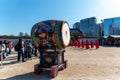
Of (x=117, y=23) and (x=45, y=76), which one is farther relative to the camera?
(x=117, y=23)

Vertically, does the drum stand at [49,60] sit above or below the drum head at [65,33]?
below

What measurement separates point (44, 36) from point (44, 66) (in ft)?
5.21

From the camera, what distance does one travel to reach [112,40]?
4562cm

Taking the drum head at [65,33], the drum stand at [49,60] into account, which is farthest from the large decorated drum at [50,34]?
the drum stand at [49,60]

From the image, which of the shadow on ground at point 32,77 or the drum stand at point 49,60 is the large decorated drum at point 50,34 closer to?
the drum stand at point 49,60

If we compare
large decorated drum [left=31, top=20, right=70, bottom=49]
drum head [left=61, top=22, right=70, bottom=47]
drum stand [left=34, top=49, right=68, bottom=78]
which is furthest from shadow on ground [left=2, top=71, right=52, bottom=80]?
drum head [left=61, top=22, right=70, bottom=47]

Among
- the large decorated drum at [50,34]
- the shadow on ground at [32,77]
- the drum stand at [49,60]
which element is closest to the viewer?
the shadow on ground at [32,77]

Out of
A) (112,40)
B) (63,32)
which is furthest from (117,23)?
(63,32)

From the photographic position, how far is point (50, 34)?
33.4 ft

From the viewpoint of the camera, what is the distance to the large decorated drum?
10094 millimetres

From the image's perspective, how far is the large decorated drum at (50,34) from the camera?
33.1ft

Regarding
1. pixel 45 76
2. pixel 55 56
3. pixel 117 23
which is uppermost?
pixel 117 23

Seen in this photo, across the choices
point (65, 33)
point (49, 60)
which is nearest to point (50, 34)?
point (65, 33)

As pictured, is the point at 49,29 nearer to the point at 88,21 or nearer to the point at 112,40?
the point at 112,40
